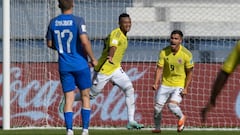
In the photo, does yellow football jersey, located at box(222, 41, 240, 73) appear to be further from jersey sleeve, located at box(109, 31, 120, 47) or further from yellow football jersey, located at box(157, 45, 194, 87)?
jersey sleeve, located at box(109, 31, 120, 47)

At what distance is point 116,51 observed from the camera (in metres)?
13.4

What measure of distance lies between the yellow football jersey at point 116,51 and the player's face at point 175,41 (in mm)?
875

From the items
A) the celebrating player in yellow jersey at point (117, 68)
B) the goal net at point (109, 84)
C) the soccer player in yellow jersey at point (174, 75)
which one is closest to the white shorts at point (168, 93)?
the soccer player in yellow jersey at point (174, 75)

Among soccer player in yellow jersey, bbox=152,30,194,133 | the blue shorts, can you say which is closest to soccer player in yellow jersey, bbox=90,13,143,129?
soccer player in yellow jersey, bbox=152,30,194,133

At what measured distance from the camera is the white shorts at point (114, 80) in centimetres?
1348

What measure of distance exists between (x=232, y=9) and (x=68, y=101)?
8251mm

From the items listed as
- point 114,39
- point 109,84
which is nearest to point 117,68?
point 114,39

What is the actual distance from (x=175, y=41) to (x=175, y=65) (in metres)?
0.40

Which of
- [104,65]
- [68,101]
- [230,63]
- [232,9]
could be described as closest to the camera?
[230,63]

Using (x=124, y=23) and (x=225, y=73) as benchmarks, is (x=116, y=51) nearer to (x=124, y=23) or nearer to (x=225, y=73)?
(x=124, y=23)

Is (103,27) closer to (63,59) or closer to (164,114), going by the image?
(164,114)

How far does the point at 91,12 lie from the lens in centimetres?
1599

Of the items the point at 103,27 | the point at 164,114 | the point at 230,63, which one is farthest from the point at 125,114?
the point at 230,63

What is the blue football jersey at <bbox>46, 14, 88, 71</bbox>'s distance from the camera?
10.2 meters
